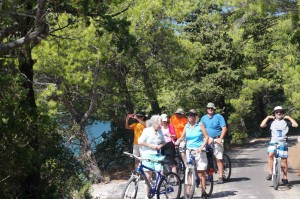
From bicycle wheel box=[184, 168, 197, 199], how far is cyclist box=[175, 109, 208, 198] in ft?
0.86

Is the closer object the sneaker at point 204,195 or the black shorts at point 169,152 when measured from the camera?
the sneaker at point 204,195

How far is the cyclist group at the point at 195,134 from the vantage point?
404 inches

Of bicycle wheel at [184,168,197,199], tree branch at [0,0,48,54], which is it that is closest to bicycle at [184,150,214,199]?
bicycle wheel at [184,168,197,199]

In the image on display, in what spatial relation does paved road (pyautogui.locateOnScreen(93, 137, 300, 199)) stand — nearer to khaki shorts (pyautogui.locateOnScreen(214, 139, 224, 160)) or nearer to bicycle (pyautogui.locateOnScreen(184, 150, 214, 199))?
khaki shorts (pyautogui.locateOnScreen(214, 139, 224, 160))

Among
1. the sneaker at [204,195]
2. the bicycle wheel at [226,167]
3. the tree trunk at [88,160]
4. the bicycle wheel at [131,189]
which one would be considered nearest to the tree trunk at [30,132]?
the bicycle wheel at [131,189]

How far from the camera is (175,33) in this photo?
19031 mm

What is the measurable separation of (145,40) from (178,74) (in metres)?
2.81

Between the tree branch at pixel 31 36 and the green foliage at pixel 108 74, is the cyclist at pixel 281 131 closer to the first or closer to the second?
the green foliage at pixel 108 74

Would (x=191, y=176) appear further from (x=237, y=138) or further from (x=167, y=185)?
(x=237, y=138)

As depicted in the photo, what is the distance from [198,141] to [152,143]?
0.93 meters

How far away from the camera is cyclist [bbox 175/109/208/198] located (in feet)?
33.8

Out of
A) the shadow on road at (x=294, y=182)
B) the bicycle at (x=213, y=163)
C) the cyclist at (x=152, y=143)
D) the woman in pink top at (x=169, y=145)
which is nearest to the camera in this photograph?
the cyclist at (x=152, y=143)

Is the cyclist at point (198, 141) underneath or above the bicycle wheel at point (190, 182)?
above

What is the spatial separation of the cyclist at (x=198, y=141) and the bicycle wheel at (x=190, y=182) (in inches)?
10.3
